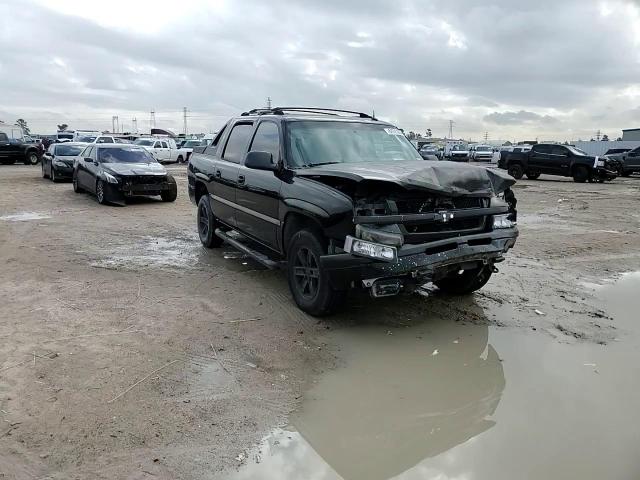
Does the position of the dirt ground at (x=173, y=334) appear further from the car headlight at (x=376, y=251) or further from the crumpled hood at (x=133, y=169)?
the crumpled hood at (x=133, y=169)

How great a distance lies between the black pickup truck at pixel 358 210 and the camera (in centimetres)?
429

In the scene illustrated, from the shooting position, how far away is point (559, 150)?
2367 cm

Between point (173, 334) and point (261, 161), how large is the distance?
1908 millimetres

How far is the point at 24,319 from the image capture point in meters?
4.80

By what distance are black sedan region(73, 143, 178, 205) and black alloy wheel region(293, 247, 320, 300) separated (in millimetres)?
9244

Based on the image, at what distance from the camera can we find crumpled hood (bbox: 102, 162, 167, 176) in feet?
43.4

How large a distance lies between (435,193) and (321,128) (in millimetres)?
1867

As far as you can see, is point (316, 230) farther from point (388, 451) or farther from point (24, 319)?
point (24, 319)

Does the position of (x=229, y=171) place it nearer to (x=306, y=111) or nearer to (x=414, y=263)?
(x=306, y=111)

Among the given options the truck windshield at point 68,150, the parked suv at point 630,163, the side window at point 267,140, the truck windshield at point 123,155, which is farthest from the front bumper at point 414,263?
the parked suv at point 630,163

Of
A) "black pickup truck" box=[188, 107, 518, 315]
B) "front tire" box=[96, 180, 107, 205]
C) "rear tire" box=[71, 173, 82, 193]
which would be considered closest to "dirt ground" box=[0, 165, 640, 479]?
"black pickup truck" box=[188, 107, 518, 315]

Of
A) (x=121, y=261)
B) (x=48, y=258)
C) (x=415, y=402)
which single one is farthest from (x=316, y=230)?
(x=48, y=258)

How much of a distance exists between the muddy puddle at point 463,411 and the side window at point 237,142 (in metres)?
3.02

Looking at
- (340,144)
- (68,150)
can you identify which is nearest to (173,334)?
(340,144)
